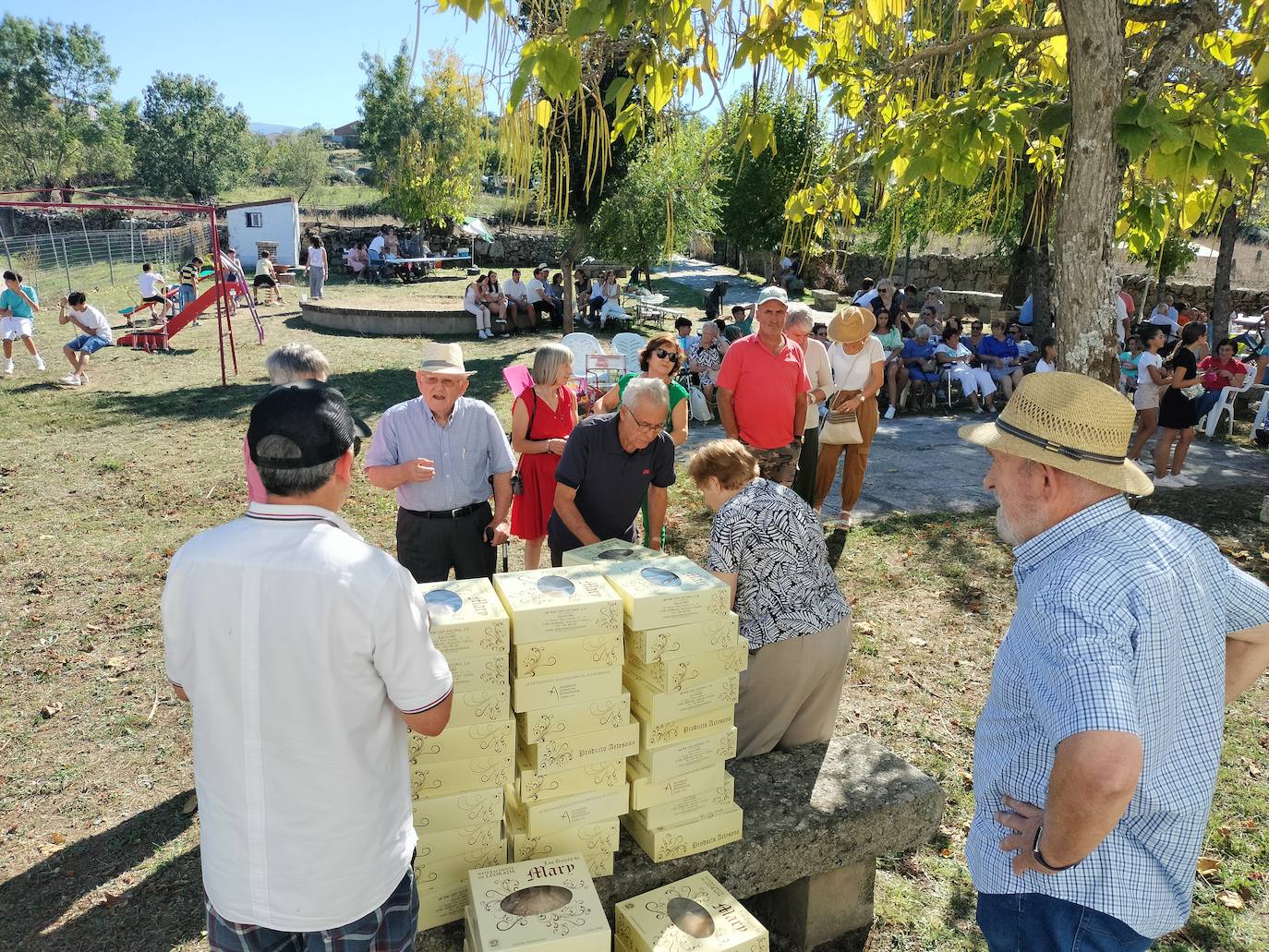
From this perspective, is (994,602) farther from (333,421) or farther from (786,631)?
(333,421)

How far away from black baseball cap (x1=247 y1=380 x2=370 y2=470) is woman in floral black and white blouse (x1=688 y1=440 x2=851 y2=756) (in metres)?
1.72

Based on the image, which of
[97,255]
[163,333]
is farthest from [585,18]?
[97,255]

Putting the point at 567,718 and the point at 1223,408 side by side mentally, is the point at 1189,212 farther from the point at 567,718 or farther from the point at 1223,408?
the point at 1223,408

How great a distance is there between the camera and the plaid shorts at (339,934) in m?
1.95

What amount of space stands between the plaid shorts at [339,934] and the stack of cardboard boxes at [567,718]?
0.57 m

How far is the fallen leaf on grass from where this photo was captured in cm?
337

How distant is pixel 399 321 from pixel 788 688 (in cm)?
1706

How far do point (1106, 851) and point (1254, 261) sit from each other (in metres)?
37.4

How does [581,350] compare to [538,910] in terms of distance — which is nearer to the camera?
[538,910]

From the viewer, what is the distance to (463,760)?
249 cm

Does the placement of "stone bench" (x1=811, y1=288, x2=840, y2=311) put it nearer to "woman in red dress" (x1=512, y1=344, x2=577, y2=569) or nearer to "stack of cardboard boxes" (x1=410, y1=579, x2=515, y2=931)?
"woman in red dress" (x1=512, y1=344, x2=577, y2=569)

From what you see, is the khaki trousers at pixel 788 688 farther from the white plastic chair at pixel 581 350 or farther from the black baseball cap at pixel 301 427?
the white plastic chair at pixel 581 350

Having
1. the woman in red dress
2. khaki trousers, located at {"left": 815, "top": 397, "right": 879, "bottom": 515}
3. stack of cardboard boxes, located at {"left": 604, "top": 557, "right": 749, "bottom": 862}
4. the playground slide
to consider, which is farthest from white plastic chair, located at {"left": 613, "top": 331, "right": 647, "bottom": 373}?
stack of cardboard boxes, located at {"left": 604, "top": 557, "right": 749, "bottom": 862}

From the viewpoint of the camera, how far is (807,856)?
3.00 m
